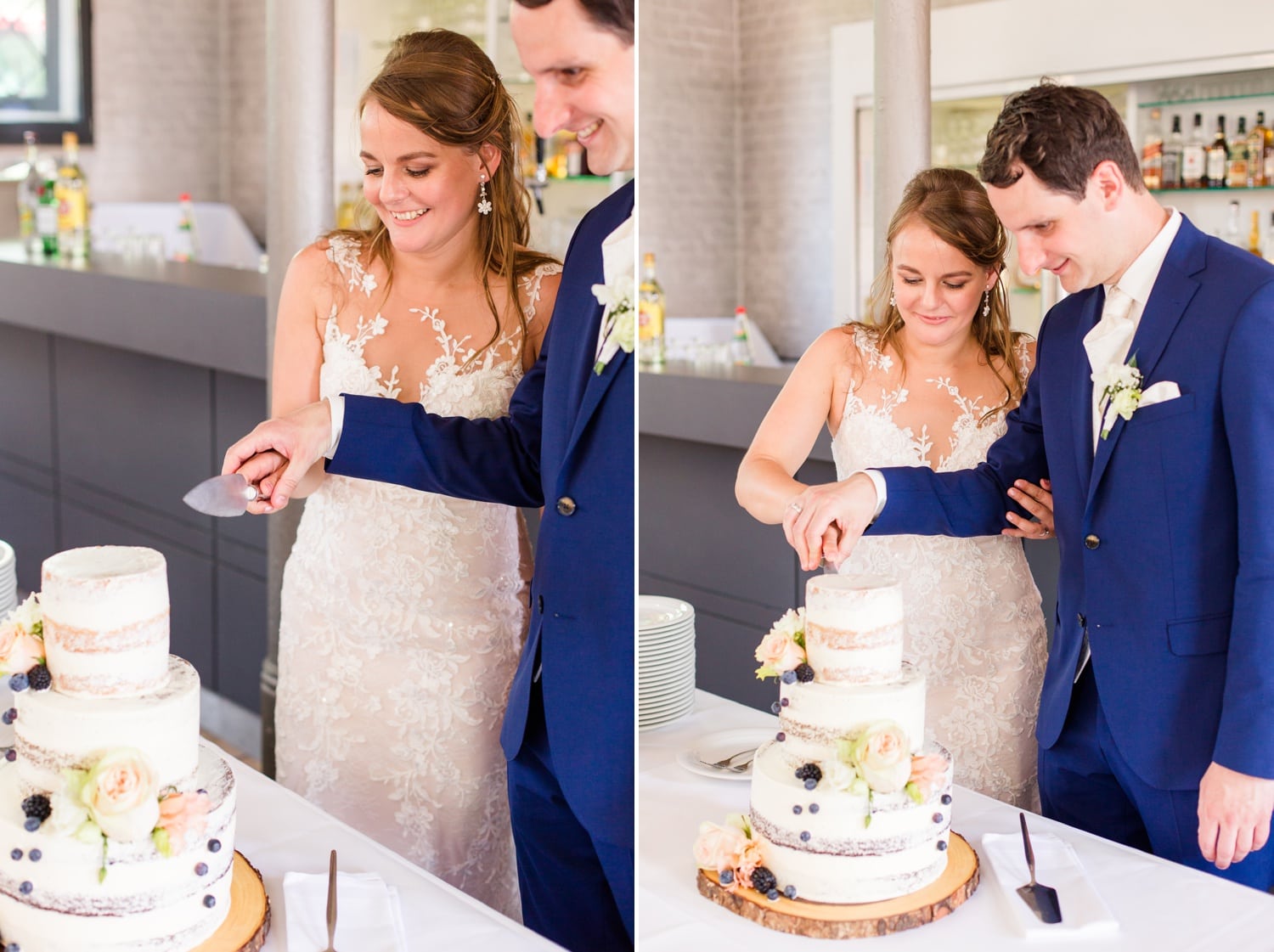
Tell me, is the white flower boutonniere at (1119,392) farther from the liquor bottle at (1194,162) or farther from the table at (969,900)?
the liquor bottle at (1194,162)

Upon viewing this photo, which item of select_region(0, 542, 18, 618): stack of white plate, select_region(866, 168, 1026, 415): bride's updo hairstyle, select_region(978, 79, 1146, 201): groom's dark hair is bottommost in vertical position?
select_region(0, 542, 18, 618): stack of white plate

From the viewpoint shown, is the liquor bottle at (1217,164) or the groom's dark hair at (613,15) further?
the liquor bottle at (1217,164)

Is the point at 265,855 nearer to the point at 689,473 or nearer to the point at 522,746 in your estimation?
the point at 522,746

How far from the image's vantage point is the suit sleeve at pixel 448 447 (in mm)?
1259

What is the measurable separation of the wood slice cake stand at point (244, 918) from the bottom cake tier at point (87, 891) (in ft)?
0.11

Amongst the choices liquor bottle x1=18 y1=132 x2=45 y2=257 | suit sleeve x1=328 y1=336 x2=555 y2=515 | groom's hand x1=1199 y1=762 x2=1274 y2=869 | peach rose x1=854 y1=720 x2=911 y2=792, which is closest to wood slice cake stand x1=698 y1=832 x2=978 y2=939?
A: peach rose x1=854 y1=720 x2=911 y2=792

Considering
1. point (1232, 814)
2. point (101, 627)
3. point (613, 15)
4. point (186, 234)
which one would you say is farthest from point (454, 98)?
point (186, 234)

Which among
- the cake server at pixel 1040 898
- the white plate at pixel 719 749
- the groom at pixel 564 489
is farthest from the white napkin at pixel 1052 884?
the groom at pixel 564 489

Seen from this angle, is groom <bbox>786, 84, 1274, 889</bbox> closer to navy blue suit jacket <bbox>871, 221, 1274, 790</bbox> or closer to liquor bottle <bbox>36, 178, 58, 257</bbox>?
navy blue suit jacket <bbox>871, 221, 1274, 790</bbox>

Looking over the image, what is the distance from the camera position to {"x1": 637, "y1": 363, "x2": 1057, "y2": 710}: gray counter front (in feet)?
3.62

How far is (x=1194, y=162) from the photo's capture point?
11.2 ft

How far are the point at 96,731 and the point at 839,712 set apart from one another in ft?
2.12

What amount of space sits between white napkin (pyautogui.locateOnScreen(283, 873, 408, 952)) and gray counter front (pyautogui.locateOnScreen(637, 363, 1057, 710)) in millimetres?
371

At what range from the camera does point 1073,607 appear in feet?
4.61
